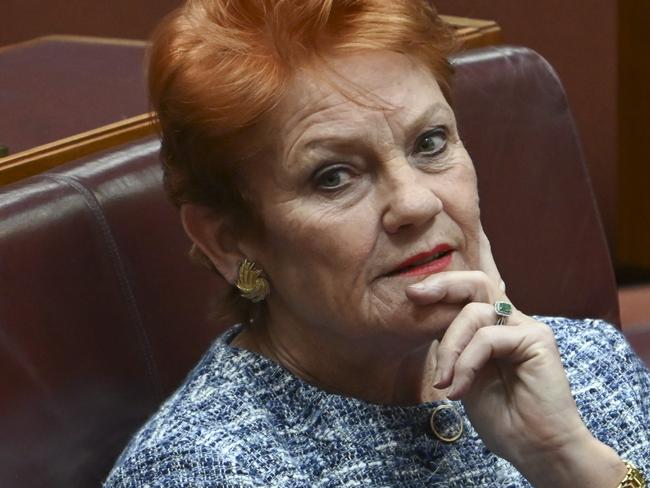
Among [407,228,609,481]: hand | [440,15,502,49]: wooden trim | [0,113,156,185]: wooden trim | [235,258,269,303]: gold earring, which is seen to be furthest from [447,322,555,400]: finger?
[440,15,502,49]: wooden trim

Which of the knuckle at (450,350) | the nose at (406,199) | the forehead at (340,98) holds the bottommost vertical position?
the knuckle at (450,350)

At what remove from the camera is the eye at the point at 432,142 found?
1.24 meters

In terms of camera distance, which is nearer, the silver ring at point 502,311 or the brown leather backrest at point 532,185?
the silver ring at point 502,311

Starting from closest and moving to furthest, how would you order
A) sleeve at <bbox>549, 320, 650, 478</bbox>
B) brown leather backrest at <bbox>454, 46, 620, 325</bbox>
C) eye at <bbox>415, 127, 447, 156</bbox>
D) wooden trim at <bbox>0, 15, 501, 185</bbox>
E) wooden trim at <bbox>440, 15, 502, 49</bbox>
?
eye at <bbox>415, 127, 447, 156</bbox>, sleeve at <bbox>549, 320, 650, 478</bbox>, wooden trim at <bbox>0, 15, 501, 185</bbox>, brown leather backrest at <bbox>454, 46, 620, 325</bbox>, wooden trim at <bbox>440, 15, 502, 49</bbox>

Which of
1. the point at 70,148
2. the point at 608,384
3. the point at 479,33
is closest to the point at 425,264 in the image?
the point at 608,384

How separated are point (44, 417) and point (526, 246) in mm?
852

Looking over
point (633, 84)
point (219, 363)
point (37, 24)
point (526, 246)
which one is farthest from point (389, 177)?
point (37, 24)

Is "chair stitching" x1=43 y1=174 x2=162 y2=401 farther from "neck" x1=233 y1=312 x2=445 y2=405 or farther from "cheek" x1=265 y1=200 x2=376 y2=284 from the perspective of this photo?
"cheek" x1=265 y1=200 x2=376 y2=284

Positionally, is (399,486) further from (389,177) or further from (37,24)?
(37,24)

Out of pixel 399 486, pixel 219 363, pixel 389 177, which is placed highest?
pixel 389 177

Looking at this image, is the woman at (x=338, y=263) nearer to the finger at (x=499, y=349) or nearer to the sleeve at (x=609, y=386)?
the finger at (x=499, y=349)

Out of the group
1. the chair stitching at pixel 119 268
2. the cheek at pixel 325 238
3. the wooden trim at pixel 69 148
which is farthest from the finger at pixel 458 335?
the wooden trim at pixel 69 148

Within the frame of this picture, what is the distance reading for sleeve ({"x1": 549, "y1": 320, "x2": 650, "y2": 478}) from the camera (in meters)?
1.38

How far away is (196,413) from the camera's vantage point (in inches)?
47.4
